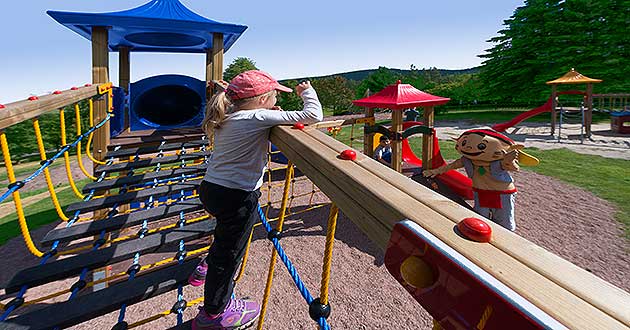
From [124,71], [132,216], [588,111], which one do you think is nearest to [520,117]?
[588,111]

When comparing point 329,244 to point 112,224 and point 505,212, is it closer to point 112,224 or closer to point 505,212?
point 112,224

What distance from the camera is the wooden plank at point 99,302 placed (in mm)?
1374

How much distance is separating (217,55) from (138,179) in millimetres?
1723

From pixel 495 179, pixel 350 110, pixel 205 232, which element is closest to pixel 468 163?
pixel 495 179

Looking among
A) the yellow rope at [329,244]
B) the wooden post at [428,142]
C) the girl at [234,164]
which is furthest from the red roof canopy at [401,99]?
the yellow rope at [329,244]

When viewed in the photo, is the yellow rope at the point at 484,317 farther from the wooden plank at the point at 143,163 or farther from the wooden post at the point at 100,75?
the wooden post at the point at 100,75

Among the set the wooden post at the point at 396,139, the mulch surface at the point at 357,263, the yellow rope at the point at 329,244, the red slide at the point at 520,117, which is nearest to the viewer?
the yellow rope at the point at 329,244

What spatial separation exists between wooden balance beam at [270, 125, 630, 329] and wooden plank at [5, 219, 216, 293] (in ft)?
4.91

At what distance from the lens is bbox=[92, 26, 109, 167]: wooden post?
3.26 metres

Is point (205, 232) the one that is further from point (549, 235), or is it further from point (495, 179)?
point (549, 235)

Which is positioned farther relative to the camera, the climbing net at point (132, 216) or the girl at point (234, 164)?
the girl at point (234, 164)

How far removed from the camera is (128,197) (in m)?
2.62

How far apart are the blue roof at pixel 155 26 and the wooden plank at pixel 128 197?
1.69 meters

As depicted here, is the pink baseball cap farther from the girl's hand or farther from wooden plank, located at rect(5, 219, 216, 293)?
wooden plank, located at rect(5, 219, 216, 293)
